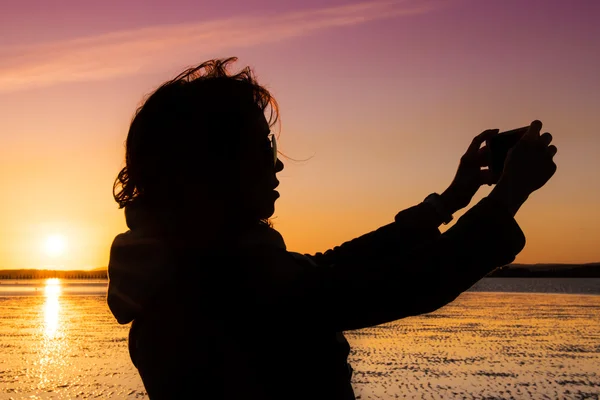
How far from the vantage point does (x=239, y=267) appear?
142cm

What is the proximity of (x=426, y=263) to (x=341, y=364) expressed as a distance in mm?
296

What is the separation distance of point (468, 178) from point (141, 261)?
1095mm

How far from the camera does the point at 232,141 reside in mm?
1579

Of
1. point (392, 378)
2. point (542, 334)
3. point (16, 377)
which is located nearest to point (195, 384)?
point (392, 378)

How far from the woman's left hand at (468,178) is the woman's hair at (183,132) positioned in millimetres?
705

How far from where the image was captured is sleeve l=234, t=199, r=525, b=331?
4.43 feet

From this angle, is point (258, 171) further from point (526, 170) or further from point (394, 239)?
point (394, 239)

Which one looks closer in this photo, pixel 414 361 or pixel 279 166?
pixel 279 166

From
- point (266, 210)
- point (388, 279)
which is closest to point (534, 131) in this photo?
A: point (388, 279)

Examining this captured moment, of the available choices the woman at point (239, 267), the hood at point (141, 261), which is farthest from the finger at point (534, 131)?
the hood at point (141, 261)

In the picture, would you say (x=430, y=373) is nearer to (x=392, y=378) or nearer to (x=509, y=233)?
(x=392, y=378)

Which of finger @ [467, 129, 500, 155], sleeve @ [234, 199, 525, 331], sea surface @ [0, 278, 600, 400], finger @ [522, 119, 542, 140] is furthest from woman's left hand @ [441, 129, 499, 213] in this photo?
sea surface @ [0, 278, 600, 400]

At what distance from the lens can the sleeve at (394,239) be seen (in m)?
2.11

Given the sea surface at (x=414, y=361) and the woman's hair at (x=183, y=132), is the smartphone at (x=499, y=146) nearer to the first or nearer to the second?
the woman's hair at (x=183, y=132)
